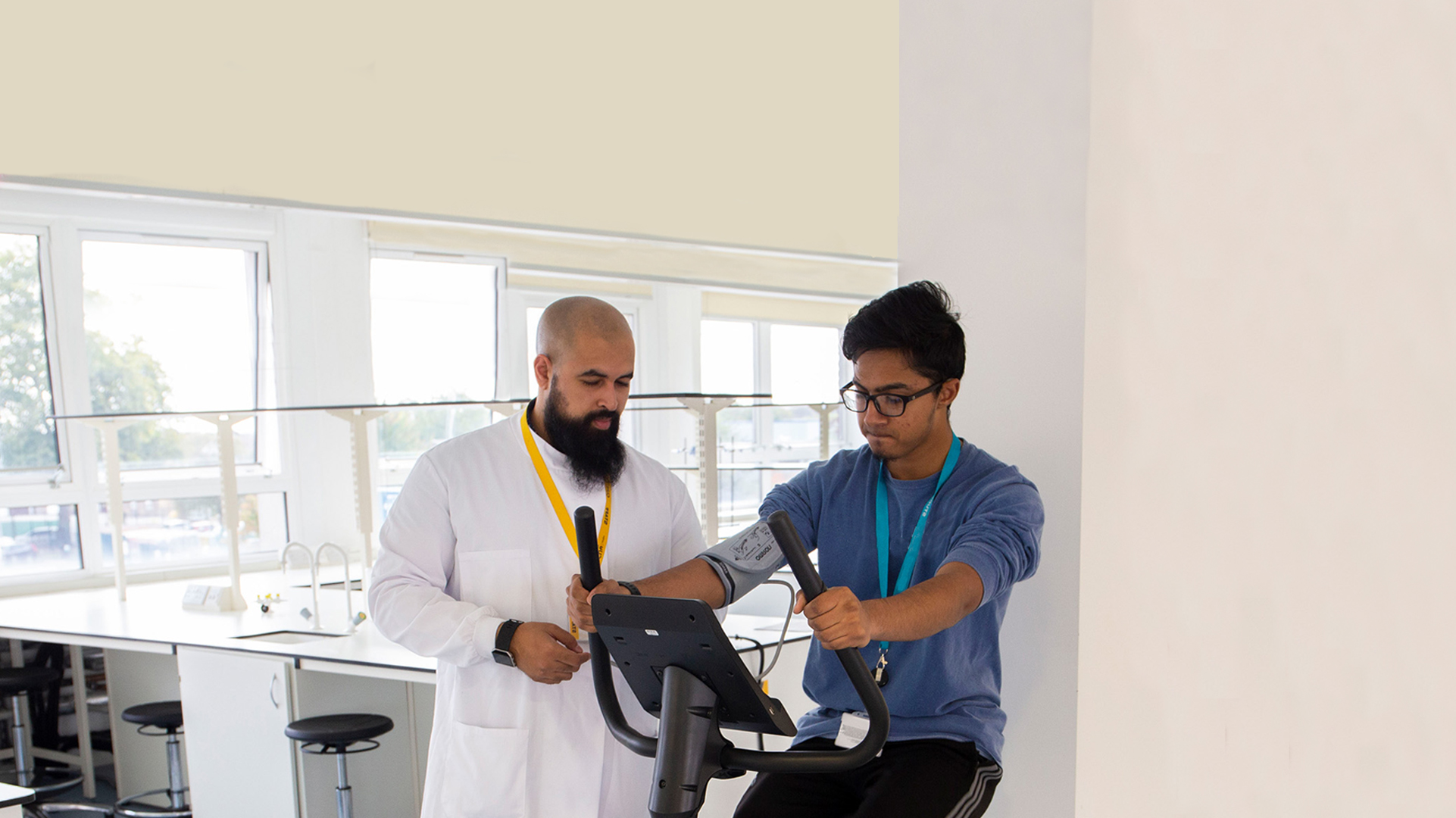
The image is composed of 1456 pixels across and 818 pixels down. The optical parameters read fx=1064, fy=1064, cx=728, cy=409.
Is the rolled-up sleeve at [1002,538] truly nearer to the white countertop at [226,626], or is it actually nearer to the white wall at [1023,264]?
the white wall at [1023,264]

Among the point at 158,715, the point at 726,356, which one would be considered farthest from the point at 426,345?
the point at 726,356

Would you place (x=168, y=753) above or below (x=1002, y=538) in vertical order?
below

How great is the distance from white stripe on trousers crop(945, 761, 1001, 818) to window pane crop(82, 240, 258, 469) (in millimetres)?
5371

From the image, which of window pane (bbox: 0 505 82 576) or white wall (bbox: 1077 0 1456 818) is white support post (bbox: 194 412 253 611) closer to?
window pane (bbox: 0 505 82 576)

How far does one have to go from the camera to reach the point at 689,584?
5.33 feet

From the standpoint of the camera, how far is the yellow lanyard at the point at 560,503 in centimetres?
194

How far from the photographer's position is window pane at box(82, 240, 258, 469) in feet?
19.6

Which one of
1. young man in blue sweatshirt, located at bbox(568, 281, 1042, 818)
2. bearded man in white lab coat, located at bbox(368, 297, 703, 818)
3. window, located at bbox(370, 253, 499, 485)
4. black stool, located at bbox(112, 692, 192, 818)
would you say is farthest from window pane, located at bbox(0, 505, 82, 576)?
young man in blue sweatshirt, located at bbox(568, 281, 1042, 818)

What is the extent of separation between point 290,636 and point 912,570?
11.0ft

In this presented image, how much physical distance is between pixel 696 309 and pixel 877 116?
628cm

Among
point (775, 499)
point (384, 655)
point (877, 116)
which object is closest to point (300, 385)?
point (384, 655)

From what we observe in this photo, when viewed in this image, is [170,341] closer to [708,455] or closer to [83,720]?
[83,720]

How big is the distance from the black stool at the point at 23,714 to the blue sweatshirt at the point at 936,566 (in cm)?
435

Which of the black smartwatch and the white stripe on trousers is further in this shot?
the black smartwatch
